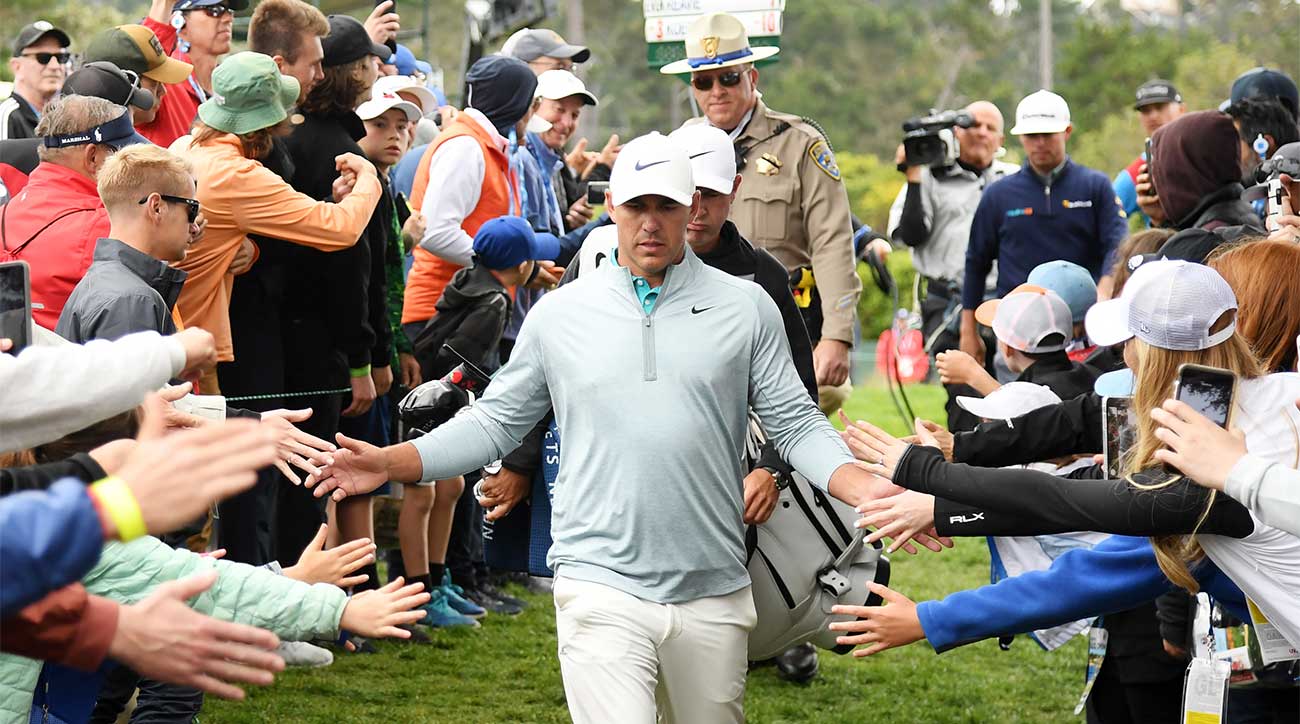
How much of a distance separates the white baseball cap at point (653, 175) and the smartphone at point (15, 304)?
162 centimetres

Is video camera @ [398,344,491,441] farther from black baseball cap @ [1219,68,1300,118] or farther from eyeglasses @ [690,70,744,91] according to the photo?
black baseball cap @ [1219,68,1300,118]

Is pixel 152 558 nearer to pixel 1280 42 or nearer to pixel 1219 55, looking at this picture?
pixel 1219 55

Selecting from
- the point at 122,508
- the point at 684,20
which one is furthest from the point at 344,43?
the point at 684,20

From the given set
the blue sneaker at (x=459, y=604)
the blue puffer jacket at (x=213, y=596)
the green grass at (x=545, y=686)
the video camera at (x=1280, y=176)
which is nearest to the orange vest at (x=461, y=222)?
the blue sneaker at (x=459, y=604)

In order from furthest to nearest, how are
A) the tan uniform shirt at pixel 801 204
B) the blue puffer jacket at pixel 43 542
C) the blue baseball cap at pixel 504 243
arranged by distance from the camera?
the blue baseball cap at pixel 504 243
the tan uniform shirt at pixel 801 204
the blue puffer jacket at pixel 43 542

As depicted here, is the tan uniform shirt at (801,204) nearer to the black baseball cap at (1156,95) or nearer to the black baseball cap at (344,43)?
the black baseball cap at (344,43)

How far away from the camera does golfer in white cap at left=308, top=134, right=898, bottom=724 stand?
4.43 meters

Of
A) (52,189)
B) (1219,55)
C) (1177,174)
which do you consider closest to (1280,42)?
(1219,55)

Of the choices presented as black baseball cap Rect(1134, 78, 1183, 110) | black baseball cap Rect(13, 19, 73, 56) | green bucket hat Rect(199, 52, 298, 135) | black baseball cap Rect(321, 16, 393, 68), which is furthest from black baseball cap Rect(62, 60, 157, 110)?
black baseball cap Rect(1134, 78, 1183, 110)

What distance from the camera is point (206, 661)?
2982 mm

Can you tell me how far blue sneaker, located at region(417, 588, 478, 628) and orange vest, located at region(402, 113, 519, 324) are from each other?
4.74ft

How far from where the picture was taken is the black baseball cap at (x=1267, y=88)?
25.8 feet

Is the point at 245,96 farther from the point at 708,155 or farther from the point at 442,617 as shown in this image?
the point at 442,617

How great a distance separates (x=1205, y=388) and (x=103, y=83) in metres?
4.18
